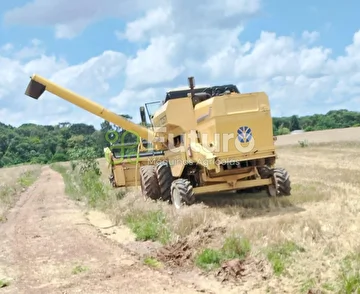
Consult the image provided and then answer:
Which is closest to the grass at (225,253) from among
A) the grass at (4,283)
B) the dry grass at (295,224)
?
the dry grass at (295,224)

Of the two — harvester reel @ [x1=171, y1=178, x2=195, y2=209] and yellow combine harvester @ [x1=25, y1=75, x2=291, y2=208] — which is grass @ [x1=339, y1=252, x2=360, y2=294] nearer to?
yellow combine harvester @ [x1=25, y1=75, x2=291, y2=208]

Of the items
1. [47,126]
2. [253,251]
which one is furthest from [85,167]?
[47,126]

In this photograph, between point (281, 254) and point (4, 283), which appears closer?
point (281, 254)

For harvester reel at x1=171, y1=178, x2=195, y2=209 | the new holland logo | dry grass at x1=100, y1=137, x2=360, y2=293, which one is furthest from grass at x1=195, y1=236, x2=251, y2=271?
harvester reel at x1=171, y1=178, x2=195, y2=209

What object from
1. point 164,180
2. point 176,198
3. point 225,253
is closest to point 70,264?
point 225,253

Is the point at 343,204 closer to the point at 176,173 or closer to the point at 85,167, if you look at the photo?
the point at 176,173

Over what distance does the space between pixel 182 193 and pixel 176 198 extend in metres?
0.39

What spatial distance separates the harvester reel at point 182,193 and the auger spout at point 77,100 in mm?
3207

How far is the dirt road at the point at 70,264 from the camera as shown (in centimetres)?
670

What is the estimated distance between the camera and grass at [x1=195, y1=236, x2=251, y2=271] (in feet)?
23.0

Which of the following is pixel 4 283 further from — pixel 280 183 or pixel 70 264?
pixel 280 183

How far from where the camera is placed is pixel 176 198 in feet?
37.7

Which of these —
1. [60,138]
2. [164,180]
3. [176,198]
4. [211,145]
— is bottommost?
[176,198]

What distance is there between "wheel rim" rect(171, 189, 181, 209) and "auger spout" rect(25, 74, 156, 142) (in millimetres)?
3086
